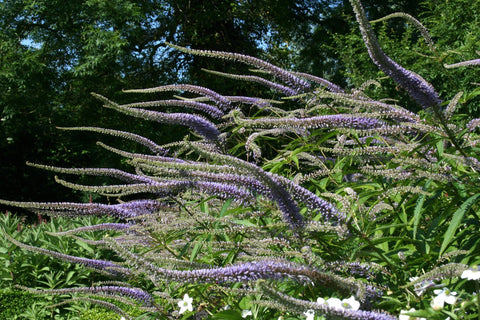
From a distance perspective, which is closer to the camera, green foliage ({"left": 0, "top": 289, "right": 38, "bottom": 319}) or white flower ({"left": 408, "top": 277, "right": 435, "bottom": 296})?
white flower ({"left": 408, "top": 277, "right": 435, "bottom": 296})

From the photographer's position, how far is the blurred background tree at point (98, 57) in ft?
45.0

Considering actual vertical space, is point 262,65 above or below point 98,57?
below

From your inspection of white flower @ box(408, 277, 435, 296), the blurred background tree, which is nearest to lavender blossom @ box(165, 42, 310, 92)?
white flower @ box(408, 277, 435, 296)

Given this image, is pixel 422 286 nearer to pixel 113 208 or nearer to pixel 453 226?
pixel 453 226

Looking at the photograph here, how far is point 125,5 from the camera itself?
43.9 feet

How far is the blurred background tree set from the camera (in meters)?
13.7

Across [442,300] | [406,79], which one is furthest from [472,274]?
[406,79]

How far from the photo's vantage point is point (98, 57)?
1332 centimetres

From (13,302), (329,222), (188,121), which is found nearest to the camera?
(329,222)

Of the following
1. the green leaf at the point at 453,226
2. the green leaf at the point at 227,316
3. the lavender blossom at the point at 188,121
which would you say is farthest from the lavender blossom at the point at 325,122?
the green leaf at the point at 227,316

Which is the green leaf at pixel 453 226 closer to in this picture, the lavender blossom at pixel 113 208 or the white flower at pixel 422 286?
the white flower at pixel 422 286

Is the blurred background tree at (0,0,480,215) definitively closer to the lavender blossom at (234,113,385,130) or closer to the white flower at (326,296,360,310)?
the lavender blossom at (234,113,385,130)

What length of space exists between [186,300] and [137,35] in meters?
13.3

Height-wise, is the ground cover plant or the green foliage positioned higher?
the ground cover plant
